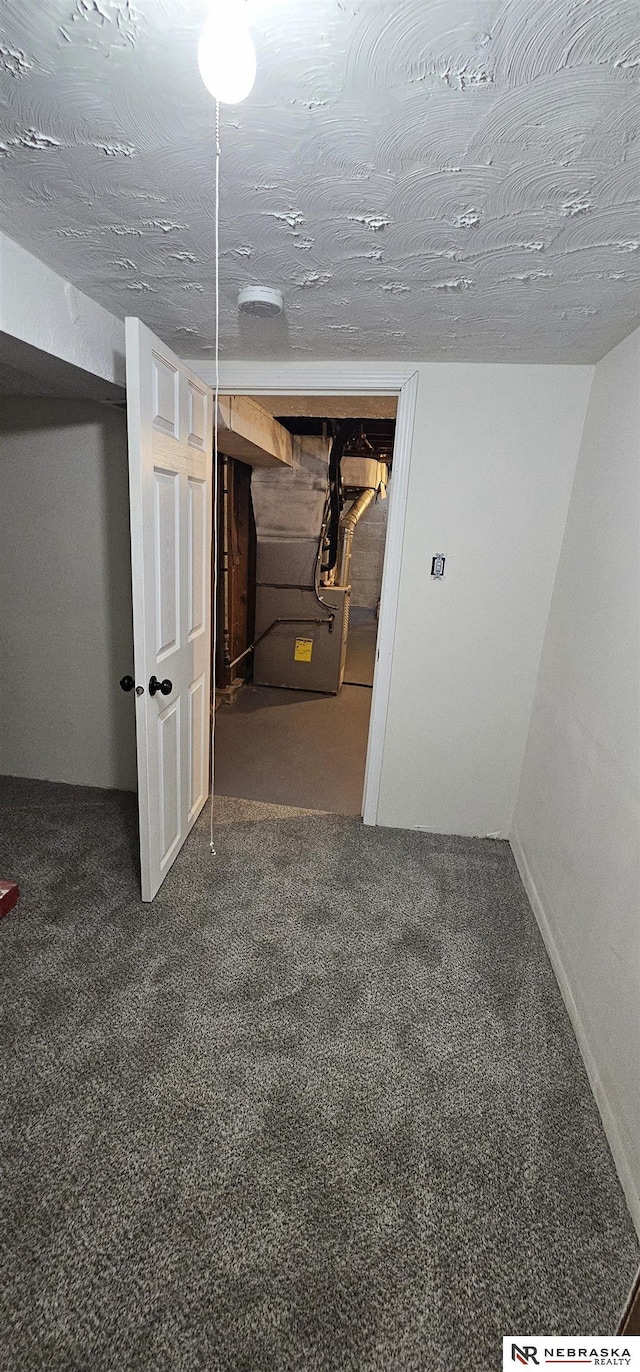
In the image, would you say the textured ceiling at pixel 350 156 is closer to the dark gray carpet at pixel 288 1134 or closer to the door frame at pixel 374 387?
the door frame at pixel 374 387

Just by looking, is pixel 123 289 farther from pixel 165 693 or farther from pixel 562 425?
pixel 562 425

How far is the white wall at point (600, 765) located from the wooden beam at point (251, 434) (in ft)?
5.35

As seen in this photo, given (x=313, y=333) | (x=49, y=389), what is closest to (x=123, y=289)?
(x=313, y=333)

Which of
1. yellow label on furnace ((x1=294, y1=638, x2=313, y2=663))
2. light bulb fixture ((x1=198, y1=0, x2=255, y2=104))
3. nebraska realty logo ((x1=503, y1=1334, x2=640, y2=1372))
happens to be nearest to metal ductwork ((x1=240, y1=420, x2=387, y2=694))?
yellow label on furnace ((x1=294, y1=638, x2=313, y2=663))

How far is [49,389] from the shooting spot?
2.20 metres

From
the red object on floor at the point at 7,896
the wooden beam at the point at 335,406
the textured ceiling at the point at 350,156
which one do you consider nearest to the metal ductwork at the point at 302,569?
the wooden beam at the point at 335,406

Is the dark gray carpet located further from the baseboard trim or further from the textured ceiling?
the textured ceiling

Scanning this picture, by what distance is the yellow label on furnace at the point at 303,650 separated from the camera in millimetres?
4789

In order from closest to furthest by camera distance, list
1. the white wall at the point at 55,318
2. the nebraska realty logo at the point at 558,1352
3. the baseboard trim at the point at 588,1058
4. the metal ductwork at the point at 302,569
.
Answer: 1. the nebraska realty logo at the point at 558,1352
2. the baseboard trim at the point at 588,1058
3. the white wall at the point at 55,318
4. the metal ductwork at the point at 302,569

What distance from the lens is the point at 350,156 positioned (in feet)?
3.24

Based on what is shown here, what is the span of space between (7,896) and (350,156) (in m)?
2.37

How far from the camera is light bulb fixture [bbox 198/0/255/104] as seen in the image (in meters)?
0.74

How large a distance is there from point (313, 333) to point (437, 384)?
550 mm

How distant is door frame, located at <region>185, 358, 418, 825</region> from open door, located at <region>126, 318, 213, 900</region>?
17cm
